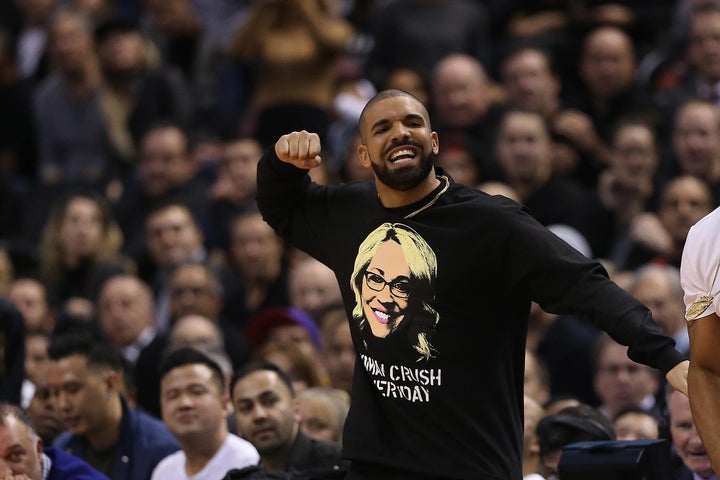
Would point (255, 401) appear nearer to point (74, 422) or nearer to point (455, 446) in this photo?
point (74, 422)

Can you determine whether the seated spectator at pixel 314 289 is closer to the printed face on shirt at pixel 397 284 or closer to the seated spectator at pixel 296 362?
the seated spectator at pixel 296 362

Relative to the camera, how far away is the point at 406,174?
197 inches

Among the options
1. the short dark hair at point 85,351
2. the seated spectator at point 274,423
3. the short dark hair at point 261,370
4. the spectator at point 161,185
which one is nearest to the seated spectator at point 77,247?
the spectator at point 161,185

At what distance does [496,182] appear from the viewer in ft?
34.1

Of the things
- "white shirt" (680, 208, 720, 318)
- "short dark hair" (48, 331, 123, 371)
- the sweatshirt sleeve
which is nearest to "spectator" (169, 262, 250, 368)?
"short dark hair" (48, 331, 123, 371)

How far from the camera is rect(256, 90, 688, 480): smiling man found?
488 centimetres

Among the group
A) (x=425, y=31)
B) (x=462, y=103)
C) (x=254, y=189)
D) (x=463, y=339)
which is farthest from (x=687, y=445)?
(x=425, y=31)

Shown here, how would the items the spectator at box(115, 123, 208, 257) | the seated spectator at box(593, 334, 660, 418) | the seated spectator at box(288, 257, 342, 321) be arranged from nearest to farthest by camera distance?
the seated spectator at box(593, 334, 660, 418) → the seated spectator at box(288, 257, 342, 321) → the spectator at box(115, 123, 208, 257)

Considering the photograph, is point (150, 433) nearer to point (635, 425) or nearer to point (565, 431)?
point (565, 431)

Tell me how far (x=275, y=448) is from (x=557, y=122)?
178 inches

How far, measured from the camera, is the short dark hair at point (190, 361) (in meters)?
7.50

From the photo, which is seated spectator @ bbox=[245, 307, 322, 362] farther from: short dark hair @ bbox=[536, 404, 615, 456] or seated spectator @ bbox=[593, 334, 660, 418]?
short dark hair @ bbox=[536, 404, 615, 456]

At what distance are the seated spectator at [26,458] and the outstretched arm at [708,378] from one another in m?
2.92

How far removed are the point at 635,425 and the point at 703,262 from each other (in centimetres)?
276
